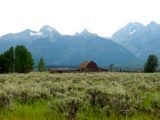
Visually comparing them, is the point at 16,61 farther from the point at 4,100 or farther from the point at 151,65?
the point at 4,100

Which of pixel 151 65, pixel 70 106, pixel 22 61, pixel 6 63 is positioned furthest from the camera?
pixel 151 65

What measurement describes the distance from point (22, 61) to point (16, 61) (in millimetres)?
1346

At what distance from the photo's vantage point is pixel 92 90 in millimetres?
13375

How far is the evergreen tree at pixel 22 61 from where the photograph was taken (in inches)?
3409

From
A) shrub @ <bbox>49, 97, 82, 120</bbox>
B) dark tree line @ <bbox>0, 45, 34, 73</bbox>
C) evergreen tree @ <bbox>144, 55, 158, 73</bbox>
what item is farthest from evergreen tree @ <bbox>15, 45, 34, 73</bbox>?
shrub @ <bbox>49, 97, 82, 120</bbox>

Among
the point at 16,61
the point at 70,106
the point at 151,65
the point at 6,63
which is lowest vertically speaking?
the point at 70,106


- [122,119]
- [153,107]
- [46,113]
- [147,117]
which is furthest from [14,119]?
[153,107]

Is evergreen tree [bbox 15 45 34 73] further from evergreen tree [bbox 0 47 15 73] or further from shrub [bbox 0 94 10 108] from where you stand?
shrub [bbox 0 94 10 108]

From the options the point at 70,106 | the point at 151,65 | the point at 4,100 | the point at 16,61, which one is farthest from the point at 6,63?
the point at 70,106

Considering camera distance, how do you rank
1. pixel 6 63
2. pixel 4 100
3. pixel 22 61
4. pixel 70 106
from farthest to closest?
pixel 22 61
pixel 6 63
pixel 4 100
pixel 70 106

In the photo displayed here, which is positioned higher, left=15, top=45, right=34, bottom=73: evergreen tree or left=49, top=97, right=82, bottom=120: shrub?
left=15, top=45, right=34, bottom=73: evergreen tree

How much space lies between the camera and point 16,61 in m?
87.1

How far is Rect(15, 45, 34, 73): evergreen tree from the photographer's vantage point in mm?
86588

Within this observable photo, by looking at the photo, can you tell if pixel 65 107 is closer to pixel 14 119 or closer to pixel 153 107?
pixel 14 119
